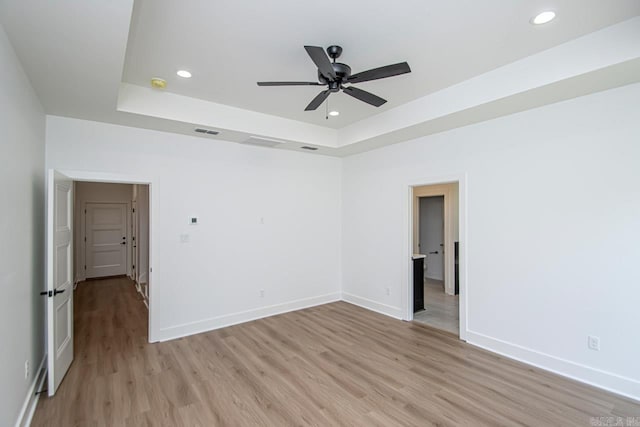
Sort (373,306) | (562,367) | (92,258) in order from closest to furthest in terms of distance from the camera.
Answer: (562,367) → (373,306) → (92,258)

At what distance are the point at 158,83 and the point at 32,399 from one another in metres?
3.15

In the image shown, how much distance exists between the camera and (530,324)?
341 cm

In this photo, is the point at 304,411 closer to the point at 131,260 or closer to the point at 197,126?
the point at 197,126

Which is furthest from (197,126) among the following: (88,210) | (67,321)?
(88,210)

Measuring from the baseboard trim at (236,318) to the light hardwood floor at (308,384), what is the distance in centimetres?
17

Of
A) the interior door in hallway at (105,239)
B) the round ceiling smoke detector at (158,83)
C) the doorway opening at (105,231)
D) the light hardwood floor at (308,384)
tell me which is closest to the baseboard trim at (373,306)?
the light hardwood floor at (308,384)

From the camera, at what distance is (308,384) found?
9.89 feet

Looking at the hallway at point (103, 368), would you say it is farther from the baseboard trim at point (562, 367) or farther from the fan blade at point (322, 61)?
the baseboard trim at point (562, 367)

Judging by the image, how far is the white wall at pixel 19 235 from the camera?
2.02 m

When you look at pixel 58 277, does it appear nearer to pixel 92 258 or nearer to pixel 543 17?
pixel 543 17

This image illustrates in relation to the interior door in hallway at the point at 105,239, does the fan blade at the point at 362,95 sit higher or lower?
higher

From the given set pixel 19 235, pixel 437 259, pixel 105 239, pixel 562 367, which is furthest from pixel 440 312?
pixel 105 239

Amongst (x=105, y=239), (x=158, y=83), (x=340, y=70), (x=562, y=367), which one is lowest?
(x=562, y=367)

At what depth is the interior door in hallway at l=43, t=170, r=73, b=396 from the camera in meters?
2.80
